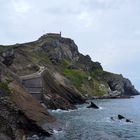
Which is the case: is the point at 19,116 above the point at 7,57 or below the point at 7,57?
below

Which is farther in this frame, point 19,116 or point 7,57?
point 7,57

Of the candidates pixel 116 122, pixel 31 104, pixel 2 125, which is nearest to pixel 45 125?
pixel 31 104

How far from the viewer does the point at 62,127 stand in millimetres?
77750

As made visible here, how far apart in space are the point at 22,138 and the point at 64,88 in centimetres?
9152

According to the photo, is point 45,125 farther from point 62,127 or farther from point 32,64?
point 32,64

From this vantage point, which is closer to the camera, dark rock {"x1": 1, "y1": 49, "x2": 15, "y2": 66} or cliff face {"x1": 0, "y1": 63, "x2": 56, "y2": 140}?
cliff face {"x1": 0, "y1": 63, "x2": 56, "y2": 140}

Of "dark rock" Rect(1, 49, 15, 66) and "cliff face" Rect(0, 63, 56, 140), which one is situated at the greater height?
"dark rock" Rect(1, 49, 15, 66)

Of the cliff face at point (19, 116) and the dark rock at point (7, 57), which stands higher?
the dark rock at point (7, 57)

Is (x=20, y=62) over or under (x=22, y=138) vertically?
over

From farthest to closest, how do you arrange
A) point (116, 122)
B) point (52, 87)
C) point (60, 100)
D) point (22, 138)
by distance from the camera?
point (52, 87) → point (60, 100) → point (116, 122) → point (22, 138)

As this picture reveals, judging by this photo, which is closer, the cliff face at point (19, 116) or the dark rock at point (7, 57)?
the cliff face at point (19, 116)

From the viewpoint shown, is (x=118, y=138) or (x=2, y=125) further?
(x=118, y=138)

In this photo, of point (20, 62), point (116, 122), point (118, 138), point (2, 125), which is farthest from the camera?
point (20, 62)

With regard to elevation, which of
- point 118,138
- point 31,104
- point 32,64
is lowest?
point 118,138
